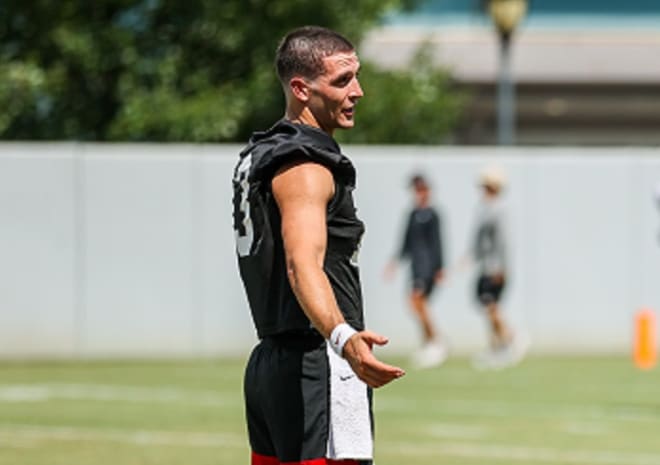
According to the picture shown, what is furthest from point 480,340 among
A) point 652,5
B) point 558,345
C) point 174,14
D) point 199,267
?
point 652,5

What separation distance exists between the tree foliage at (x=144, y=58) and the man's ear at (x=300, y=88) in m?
20.5

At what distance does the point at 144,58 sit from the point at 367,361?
74.1 ft

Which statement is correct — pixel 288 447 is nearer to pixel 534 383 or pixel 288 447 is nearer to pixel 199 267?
pixel 534 383

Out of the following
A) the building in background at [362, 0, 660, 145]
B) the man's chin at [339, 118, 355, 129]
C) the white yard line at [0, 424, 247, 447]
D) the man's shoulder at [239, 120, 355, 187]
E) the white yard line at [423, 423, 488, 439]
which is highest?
the building in background at [362, 0, 660, 145]

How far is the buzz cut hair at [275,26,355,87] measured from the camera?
626 centimetres

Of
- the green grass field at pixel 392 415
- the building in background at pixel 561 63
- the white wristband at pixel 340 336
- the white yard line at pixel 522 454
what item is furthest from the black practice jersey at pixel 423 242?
the white wristband at pixel 340 336

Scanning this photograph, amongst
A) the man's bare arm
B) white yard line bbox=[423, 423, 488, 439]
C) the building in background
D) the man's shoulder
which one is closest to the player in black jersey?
white yard line bbox=[423, 423, 488, 439]

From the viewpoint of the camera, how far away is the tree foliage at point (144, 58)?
89.4ft

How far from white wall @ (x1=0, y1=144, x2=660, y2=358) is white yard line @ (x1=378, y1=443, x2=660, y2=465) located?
958 cm

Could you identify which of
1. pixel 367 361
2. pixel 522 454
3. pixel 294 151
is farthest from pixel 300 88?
pixel 522 454

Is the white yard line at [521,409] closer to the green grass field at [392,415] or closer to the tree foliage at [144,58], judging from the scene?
the green grass field at [392,415]

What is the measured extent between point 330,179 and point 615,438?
8287 mm

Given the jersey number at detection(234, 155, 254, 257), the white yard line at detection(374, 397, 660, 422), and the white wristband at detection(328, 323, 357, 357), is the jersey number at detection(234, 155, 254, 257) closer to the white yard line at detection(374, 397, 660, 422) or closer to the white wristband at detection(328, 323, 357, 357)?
the white wristband at detection(328, 323, 357, 357)

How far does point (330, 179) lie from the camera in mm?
6055
